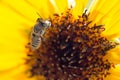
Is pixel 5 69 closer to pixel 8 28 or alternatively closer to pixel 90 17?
pixel 8 28

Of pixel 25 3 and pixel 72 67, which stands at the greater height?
pixel 25 3

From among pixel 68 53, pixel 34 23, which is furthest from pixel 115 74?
pixel 34 23

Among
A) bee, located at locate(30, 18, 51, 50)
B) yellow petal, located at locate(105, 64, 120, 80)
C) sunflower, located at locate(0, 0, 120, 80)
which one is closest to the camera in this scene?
bee, located at locate(30, 18, 51, 50)

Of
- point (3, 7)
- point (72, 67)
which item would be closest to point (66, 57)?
point (72, 67)

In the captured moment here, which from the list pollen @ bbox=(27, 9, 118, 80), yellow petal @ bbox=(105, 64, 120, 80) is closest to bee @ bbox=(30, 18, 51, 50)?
pollen @ bbox=(27, 9, 118, 80)

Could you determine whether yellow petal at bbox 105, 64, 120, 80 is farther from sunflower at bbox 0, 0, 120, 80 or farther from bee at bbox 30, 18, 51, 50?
bee at bbox 30, 18, 51, 50

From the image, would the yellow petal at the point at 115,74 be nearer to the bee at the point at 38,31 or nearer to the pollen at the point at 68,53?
the pollen at the point at 68,53
